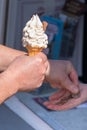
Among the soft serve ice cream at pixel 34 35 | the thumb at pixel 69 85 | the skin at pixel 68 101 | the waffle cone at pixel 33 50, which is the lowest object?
the skin at pixel 68 101

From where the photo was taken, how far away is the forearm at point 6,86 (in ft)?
4.33

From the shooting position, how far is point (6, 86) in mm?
1325

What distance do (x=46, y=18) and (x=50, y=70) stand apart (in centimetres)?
76

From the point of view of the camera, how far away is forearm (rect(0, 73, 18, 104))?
1321 mm

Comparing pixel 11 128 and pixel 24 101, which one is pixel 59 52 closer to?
pixel 24 101

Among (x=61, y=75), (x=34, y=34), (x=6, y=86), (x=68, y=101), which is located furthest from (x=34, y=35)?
(x=68, y=101)

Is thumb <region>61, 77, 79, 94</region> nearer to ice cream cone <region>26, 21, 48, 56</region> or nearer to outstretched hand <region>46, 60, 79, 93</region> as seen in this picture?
outstretched hand <region>46, 60, 79, 93</region>

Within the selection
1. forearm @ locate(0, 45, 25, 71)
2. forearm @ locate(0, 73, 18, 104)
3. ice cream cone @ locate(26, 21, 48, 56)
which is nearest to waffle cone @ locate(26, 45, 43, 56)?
ice cream cone @ locate(26, 21, 48, 56)

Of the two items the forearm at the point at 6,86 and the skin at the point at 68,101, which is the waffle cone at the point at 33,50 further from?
the skin at the point at 68,101

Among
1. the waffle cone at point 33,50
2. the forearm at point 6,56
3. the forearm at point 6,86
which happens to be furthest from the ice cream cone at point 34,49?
the forearm at point 6,56

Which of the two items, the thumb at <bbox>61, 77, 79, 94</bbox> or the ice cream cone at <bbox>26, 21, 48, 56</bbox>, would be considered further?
the thumb at <bbox>61, 77, 79, 94</bbox>

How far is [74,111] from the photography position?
1890mm

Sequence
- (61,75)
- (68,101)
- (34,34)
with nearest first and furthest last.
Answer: (34,34), (61,75), (68,101)

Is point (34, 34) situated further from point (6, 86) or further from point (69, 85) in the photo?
point (69, 85)
